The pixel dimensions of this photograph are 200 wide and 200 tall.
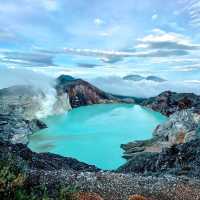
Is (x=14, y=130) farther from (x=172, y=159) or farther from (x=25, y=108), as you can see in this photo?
(x=172, y=159)

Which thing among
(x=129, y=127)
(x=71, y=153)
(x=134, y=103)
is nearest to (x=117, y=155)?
(x=71, y=153)

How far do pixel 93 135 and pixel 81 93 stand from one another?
62.5 meters

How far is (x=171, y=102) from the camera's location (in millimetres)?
127438

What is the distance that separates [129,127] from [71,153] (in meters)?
28.2

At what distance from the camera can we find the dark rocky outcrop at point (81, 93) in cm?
13725

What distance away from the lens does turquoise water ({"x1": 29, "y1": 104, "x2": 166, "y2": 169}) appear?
6531cm

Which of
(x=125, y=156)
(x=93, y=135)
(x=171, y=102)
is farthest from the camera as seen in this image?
(x=171, y=102)

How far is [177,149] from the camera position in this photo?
111ft

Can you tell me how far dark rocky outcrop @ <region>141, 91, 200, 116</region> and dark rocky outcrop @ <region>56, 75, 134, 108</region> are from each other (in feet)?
57.5

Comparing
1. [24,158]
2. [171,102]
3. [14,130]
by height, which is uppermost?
[171,102]

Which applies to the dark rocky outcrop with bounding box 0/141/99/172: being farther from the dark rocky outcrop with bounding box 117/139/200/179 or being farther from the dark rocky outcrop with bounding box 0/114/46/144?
the dark rocky outcrop with bounding box 0/114/46/144

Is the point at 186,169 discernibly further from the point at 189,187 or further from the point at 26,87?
the point at 26,87

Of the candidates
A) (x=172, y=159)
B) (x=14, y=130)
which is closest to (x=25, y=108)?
(x=14, y=130)

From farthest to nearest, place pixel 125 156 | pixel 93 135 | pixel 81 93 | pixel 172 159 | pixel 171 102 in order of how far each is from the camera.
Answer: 1. pixel 81 93
2. pixel 171 102
3. pixel 93 135
4. pixel 125 156
5. pixel 172 159
